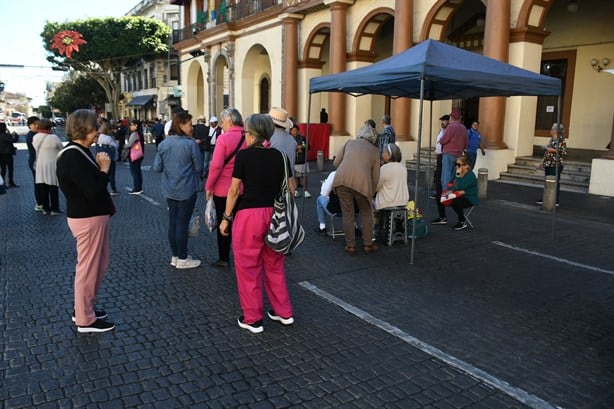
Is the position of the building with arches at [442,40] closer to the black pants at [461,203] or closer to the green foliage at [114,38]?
the black pants at [461,203]

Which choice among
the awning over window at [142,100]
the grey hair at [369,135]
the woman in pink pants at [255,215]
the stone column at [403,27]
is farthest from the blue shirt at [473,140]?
the awning over window at [142,100]

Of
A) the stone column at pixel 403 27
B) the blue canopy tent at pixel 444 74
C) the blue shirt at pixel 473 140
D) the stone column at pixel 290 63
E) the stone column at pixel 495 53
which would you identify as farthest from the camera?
the stone column at pixel 290 63

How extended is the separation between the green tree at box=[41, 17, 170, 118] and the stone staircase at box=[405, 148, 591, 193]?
35.8 metres

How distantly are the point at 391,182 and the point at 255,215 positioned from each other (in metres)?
3.33

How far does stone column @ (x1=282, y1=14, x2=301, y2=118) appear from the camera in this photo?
68.8ft

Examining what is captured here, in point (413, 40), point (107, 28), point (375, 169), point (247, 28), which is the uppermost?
point (107, 28)

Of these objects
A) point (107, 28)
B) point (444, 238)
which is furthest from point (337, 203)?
point (107, 28)

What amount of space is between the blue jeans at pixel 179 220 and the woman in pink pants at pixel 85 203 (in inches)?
65.3

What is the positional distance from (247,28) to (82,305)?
22.8 meters

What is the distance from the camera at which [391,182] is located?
272 inches

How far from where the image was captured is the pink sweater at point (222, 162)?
211 inches

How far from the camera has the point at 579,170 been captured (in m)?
12.5

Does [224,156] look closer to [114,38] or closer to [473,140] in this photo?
[473,140]

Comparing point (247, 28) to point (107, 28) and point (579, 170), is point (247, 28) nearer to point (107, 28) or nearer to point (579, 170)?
point (579, 170)
